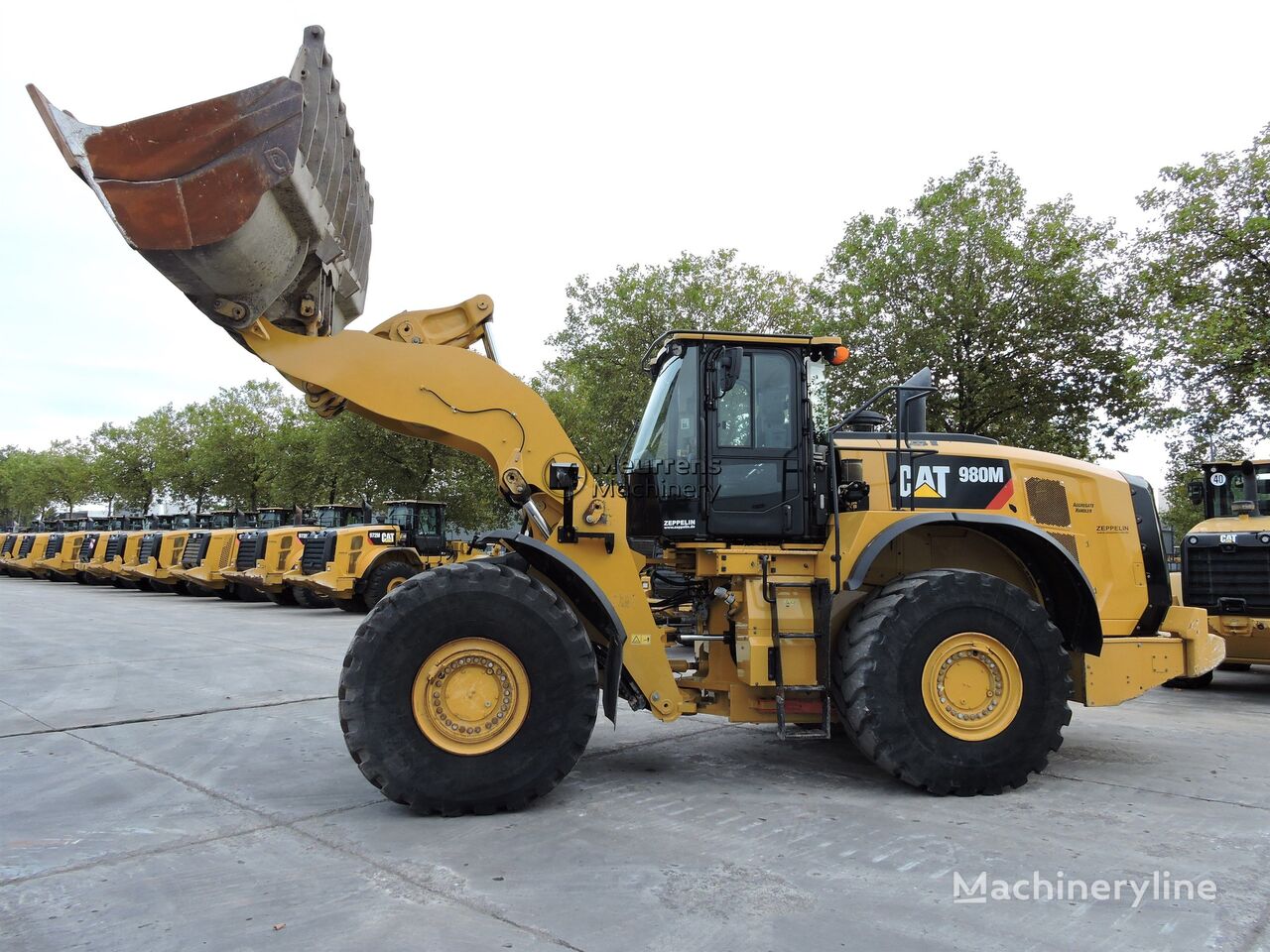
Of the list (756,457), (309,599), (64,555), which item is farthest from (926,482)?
(64,555)

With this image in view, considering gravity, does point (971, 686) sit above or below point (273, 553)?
below

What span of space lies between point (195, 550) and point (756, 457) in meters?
21.8

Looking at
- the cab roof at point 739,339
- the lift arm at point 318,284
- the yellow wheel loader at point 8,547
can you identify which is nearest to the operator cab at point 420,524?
the lift arm at point 318,284

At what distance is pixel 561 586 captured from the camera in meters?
5.44

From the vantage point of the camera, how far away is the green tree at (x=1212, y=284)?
599 inches

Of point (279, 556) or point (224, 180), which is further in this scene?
point (279, 556)

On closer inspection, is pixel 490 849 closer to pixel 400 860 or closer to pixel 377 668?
pixel 400 860

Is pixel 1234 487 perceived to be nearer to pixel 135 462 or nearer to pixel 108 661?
pixel 108 661

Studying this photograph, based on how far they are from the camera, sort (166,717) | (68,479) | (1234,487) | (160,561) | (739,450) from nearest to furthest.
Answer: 1. (739,450)
2. (166,717)
3. (1234,487)
4. (160,561)
5. (68,479)

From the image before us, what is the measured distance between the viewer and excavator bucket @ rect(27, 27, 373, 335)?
4.13 metres

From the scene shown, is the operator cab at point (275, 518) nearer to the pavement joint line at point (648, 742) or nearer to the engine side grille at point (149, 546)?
the engine side grille at point (149, 546)

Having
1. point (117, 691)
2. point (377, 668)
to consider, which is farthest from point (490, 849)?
point (117, 691)

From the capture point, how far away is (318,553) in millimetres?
19047

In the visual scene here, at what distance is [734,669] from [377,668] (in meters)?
2.21
